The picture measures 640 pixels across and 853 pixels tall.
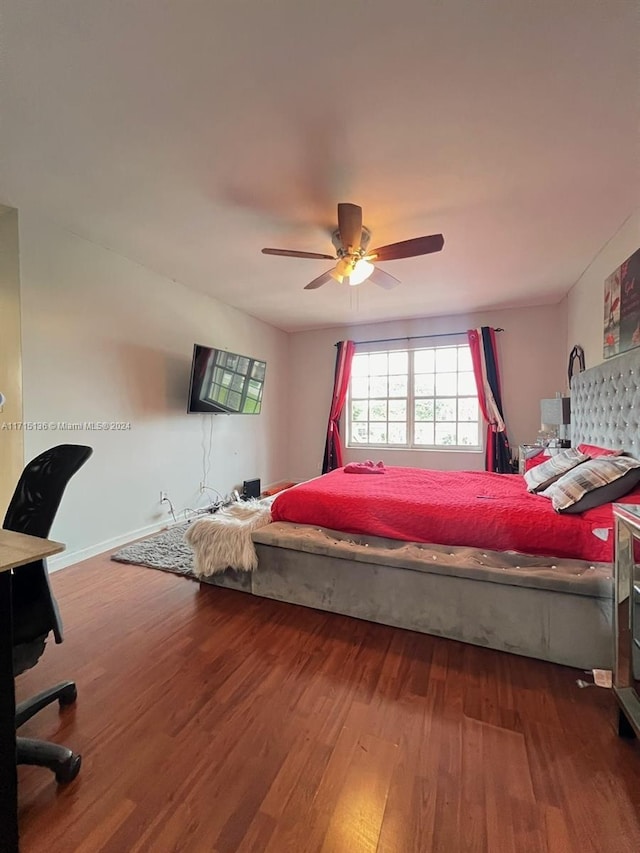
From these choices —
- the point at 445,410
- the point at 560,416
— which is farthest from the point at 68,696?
the point at 445,410

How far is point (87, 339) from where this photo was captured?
3.00 meters

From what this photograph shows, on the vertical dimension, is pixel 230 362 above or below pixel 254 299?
below

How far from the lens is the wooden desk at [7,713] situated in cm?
91

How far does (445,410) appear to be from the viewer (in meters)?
Result: 5.15

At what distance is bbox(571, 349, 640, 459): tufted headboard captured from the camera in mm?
2176

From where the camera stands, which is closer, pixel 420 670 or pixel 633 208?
pixel 420 670

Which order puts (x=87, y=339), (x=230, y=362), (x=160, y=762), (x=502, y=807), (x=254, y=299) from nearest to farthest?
(x=502, y=807) → (x=160, y=762) → (x=87, y=339) → (x=230, y=362) → (x=254, y=299)

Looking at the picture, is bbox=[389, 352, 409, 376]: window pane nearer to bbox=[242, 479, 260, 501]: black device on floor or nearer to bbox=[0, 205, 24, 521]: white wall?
bbox=[242, 479, 260, 501]: black device on floor

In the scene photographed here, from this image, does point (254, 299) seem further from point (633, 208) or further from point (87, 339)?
point (633, 208)

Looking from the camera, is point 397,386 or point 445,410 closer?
point 445,410

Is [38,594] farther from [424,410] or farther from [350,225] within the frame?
[424,410]

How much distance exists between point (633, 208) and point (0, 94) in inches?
143

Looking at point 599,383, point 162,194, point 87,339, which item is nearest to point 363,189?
point 162,194

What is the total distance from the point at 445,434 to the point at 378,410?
105cm
